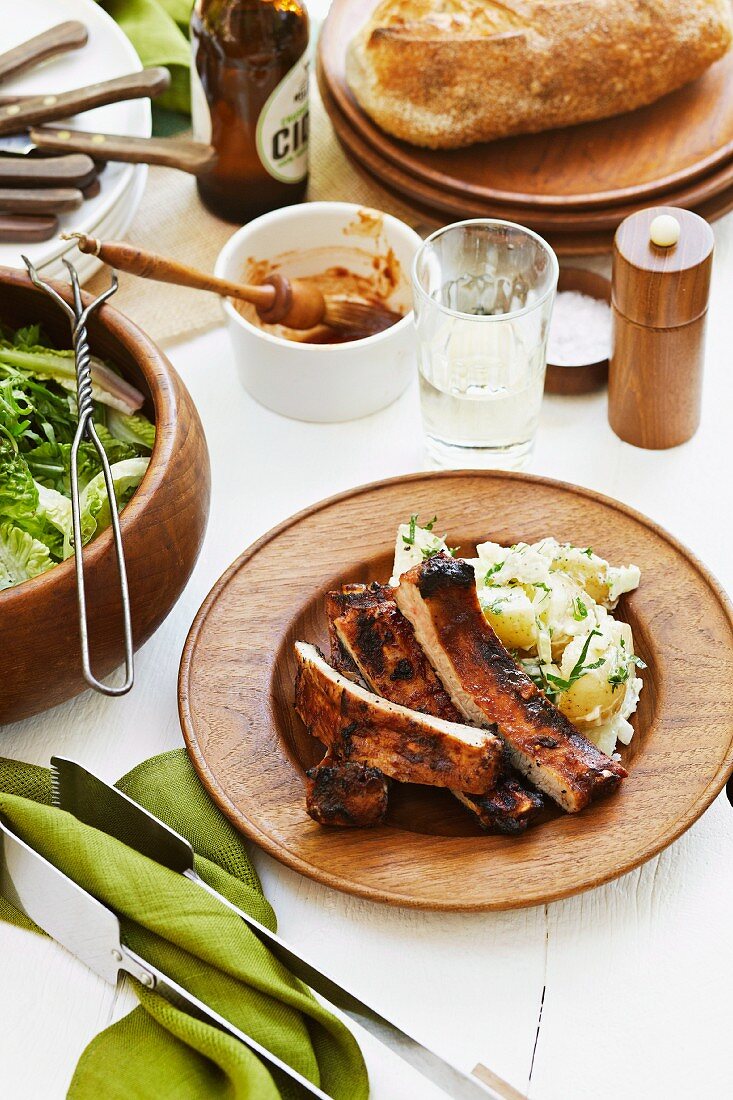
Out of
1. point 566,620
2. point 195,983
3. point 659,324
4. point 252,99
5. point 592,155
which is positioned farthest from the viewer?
point 592,155

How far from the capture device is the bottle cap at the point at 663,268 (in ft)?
5.75

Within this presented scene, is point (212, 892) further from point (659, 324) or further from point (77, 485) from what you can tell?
point (659, 324)

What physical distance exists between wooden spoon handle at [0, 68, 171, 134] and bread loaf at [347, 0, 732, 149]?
1.21ft

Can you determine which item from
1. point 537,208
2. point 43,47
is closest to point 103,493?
point 537,208

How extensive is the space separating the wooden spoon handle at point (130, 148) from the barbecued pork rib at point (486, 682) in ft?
3.41

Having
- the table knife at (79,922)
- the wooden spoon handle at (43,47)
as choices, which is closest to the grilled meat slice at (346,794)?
the table knife at (79,922)

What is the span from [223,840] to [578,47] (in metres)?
1.52

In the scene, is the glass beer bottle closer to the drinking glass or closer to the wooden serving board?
the wooden serving board

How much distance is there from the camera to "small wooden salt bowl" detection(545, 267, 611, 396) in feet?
6.52

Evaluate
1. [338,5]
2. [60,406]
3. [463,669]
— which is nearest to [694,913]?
[463,669]

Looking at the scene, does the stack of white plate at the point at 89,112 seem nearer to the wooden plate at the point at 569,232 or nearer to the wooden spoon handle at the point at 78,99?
the wooden spoon handle at the point at 78,99

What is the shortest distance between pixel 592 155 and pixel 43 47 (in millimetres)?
1033

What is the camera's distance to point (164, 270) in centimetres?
180

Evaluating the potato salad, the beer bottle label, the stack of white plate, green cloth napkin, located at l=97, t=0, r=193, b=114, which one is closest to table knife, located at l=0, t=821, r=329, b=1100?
the potato salad
